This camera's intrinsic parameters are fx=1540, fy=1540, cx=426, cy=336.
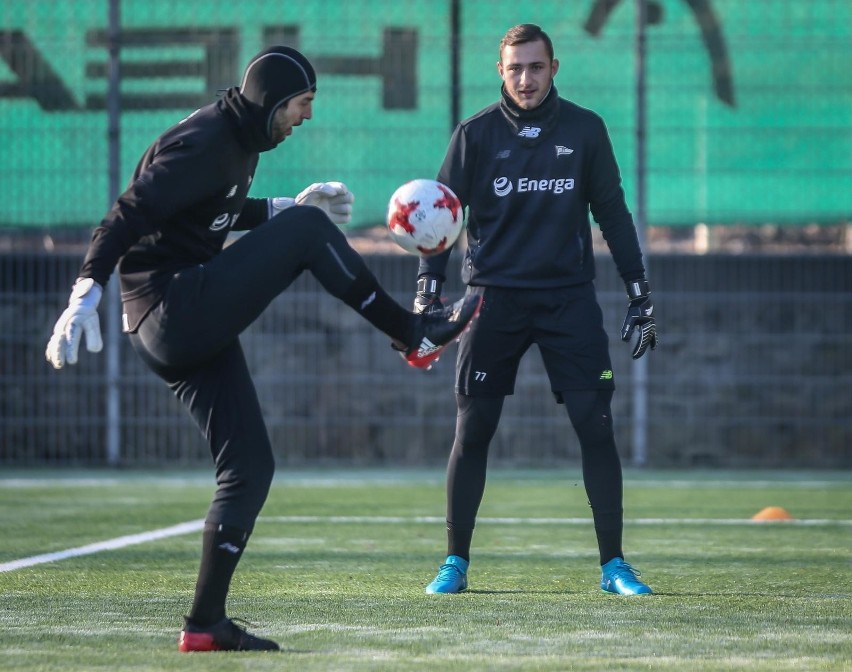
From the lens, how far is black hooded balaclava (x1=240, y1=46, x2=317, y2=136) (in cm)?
449

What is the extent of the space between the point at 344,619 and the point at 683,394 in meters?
7.94

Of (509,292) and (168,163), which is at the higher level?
(168,163)

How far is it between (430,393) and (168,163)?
824 cm

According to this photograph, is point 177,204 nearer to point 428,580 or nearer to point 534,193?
point 534,193

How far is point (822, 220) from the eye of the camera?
1252 centimetres

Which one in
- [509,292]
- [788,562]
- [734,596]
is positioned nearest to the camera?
[734,596]

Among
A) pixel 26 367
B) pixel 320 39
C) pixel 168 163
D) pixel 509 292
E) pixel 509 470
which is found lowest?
pixel 509 470

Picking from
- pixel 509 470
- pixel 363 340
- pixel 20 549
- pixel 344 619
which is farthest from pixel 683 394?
pixel 344 619

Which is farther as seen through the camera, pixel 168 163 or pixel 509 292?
pixel 509 292

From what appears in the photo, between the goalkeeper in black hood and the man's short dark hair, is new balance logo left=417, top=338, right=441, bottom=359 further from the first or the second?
the man's short dark hair

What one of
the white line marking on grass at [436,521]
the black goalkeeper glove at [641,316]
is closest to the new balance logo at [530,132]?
the black goalkeeper glove at [641,316]

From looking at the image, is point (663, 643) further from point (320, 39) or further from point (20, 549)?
point (320, 39)

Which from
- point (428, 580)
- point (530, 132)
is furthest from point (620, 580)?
point (530, 132)

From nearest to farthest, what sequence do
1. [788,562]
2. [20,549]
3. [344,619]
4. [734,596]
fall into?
1. [344,619]
2. [734,596]
3. [788,562]
4. [20,549]
